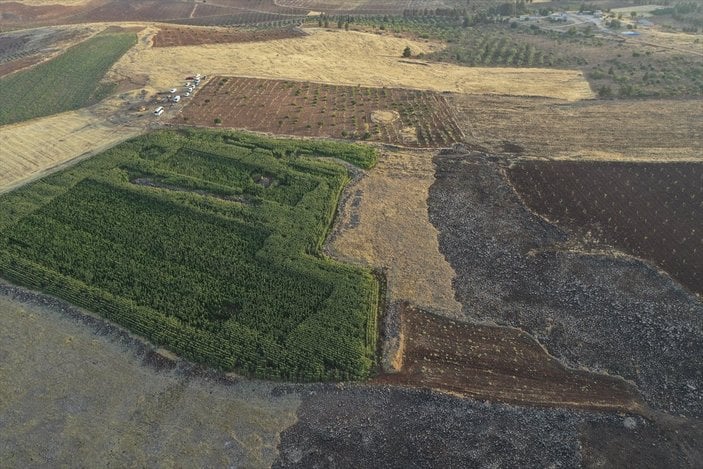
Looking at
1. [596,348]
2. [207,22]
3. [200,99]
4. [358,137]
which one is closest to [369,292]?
[596,348]

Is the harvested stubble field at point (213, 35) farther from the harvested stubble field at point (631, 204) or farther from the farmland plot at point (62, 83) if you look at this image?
the harvested stubble field at point (631, 204)

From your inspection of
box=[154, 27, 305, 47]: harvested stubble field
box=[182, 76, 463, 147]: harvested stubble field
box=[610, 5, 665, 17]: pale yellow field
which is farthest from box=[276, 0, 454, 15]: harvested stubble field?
box=[182, 76, 463, 147]: harvested stubble field

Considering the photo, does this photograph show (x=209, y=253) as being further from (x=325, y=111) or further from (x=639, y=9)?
(x=639, y=9)

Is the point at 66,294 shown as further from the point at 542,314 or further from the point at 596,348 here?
the point at 596,348

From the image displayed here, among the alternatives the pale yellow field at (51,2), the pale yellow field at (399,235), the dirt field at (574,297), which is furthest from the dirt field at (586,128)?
the pale yellow field at (51,2)

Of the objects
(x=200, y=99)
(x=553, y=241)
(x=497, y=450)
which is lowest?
(x=497, y=450)

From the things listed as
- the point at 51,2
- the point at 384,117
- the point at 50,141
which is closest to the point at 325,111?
the point at 384,117

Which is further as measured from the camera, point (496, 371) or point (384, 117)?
point (384, 117)

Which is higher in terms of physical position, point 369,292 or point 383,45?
point 383,45
